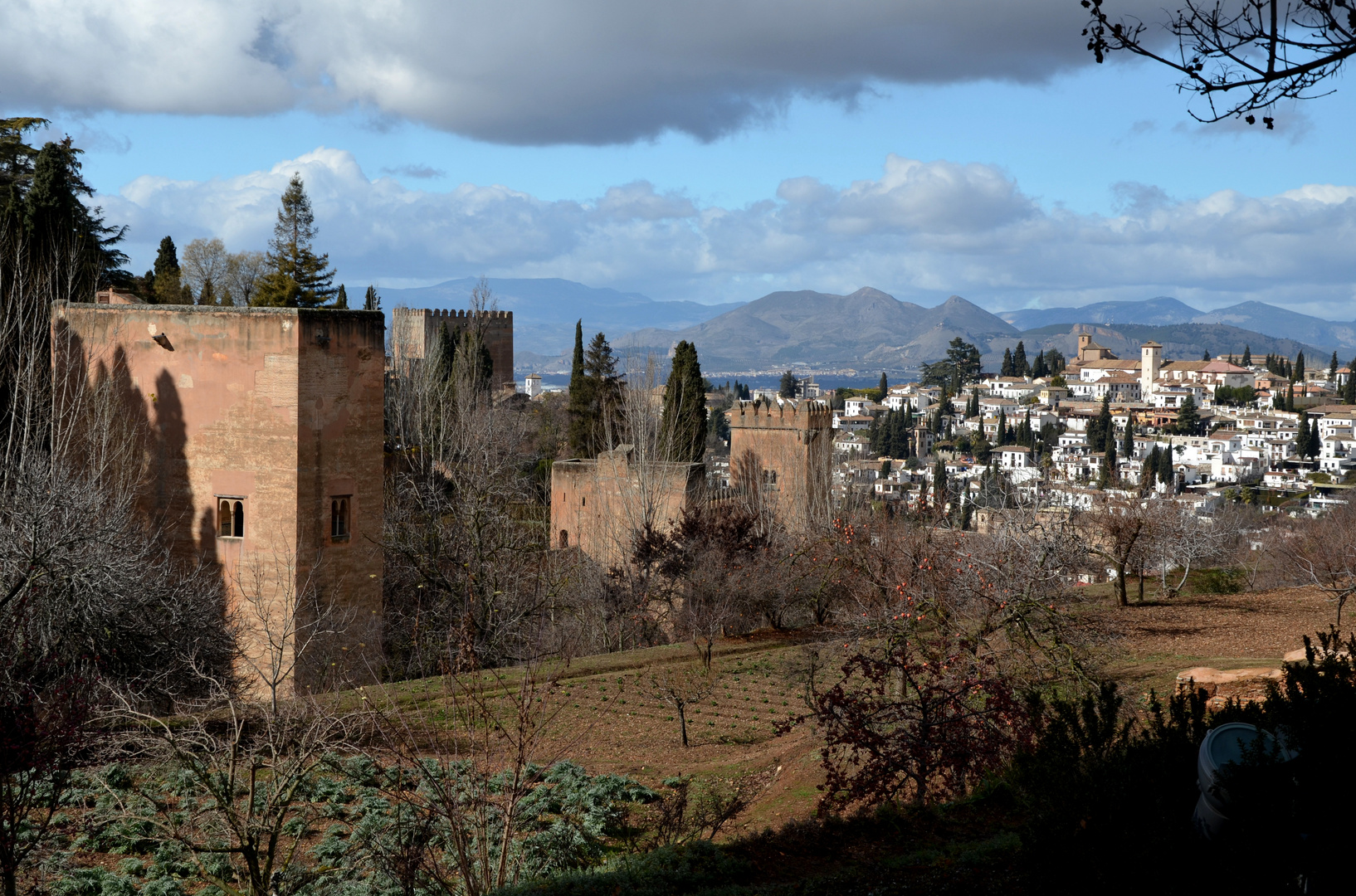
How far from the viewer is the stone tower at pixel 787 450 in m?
36.1

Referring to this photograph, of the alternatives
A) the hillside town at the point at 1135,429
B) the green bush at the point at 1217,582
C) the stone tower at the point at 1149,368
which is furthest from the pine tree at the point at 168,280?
the stone tower at the point at 1149,368

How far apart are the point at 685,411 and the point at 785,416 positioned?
3470 mm

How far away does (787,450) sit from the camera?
121 ft

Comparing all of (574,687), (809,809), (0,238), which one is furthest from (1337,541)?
(0,238)

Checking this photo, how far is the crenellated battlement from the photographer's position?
36.6 metres

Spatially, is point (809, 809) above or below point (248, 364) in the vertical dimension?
below

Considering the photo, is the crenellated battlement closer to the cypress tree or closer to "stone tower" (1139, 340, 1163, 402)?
the cypress tree

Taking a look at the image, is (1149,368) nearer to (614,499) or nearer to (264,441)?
(614,499)

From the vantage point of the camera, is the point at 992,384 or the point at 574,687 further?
the point at 992,384

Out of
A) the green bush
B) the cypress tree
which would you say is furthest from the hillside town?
the green bush

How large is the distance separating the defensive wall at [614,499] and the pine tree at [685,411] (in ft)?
3.72

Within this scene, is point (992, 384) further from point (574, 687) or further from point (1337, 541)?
point (574, 687)

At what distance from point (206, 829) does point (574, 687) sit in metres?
9.06

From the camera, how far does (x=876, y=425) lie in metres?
123
